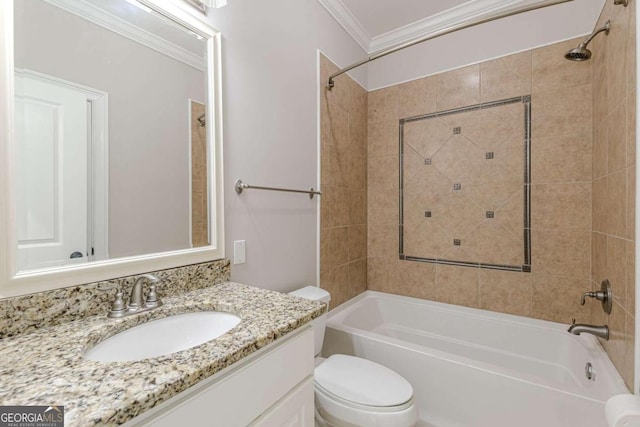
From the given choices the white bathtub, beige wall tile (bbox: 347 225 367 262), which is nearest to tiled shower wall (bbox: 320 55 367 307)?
beige wall tile (bbox: 347 225 367 262)

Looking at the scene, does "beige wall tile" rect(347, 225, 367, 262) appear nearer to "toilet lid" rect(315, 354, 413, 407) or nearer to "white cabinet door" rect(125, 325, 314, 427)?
"toilet lid" rect(315, 354, 413, 407)

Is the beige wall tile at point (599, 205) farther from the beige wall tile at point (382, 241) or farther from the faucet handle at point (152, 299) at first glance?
the faucet handle at point (152, 299)

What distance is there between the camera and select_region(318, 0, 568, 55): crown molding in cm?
197

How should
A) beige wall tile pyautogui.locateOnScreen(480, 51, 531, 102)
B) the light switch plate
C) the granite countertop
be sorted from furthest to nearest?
beige wall tile pyautogui.locateOnScreen(480, 51, 531, 102) < the light switch plate < the granite countertop

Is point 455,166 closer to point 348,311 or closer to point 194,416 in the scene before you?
point 348,311

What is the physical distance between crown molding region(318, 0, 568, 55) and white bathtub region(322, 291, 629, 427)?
6.87 feet

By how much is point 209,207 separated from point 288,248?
0.58 metres

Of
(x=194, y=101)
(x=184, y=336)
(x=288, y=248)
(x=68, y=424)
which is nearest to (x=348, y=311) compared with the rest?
(x=288, y=248)

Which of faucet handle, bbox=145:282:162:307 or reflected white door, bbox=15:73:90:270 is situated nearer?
reflected white door, bbox=15:73:90:270

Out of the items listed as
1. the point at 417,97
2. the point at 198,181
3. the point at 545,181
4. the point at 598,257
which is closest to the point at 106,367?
the point at 198,181

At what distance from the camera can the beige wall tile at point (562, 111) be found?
5.77 feet

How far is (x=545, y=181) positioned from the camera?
187cm

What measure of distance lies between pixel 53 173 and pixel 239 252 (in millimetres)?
737

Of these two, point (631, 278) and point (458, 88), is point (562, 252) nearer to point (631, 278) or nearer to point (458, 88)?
point (631, 278)
